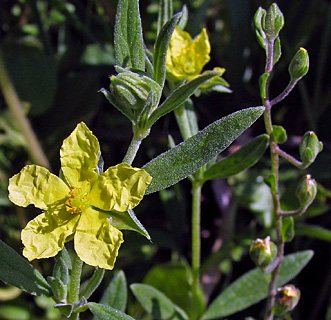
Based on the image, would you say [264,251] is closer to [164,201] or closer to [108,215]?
[108,215]

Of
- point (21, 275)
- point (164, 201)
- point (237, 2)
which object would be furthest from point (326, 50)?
point (21, 275)

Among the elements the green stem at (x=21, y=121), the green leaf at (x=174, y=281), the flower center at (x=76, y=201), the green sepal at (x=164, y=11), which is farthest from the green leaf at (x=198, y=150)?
the green stem at (x=21, y=121)

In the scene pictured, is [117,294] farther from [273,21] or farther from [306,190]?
[273,21]

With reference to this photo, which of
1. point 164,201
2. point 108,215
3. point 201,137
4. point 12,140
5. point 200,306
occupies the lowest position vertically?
point 200,306

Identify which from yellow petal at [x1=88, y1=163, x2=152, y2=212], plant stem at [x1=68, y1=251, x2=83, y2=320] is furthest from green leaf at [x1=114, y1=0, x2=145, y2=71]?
plant stem at [x1=68, y1=251, x2=83, y2=320]

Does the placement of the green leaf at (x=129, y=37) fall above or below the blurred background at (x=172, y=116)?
above

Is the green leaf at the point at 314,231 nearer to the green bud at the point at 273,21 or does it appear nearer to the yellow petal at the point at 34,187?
the green bud at the point at 273,21
